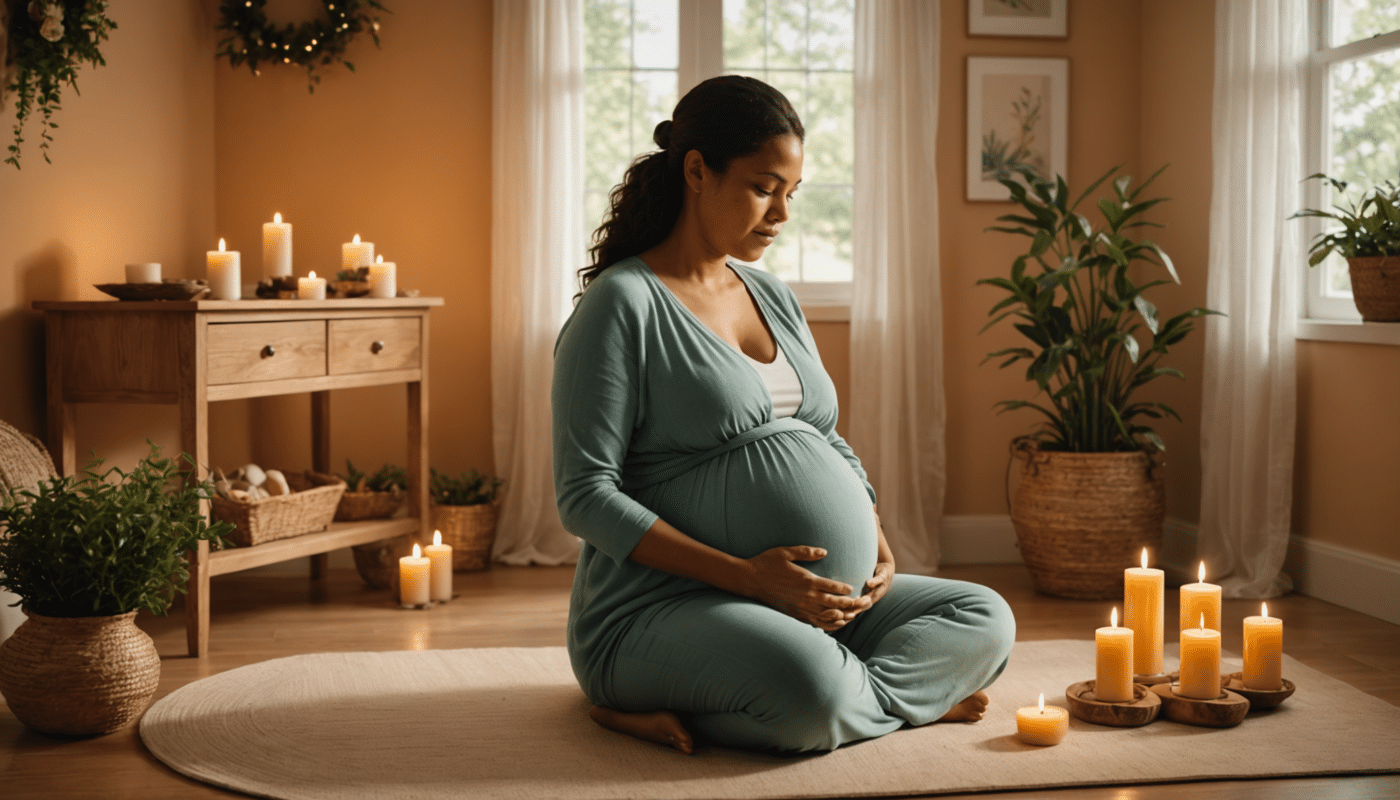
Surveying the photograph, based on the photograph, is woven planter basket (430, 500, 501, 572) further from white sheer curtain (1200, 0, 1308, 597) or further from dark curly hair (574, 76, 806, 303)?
white sheer curtain (1200, 0, 1308, 597)

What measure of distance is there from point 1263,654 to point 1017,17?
244 cm

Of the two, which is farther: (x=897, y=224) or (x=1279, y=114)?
(x=897, y=224)

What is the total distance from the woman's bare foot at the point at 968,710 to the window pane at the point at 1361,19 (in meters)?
2.22

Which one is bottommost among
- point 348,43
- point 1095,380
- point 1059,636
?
point 1059,636

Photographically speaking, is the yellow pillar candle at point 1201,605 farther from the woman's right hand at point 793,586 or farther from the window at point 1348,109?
the window at point 1348,109

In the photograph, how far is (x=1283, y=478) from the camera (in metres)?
3.43

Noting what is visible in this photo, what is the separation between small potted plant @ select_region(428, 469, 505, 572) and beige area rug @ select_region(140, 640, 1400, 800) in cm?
122

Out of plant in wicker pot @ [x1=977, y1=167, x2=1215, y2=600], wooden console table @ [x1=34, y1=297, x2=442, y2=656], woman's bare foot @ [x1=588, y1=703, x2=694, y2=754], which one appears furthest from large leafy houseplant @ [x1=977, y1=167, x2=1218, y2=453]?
wooden console table @ [x1=34, y1=297, x2=442, y2=656]

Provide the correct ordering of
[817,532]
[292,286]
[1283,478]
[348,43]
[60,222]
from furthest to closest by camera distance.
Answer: [348,43] < [1283,478] < [292,286] < [60,222] < [817,532]

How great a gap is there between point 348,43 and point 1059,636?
2743 millimetres

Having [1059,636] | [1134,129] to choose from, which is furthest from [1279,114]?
[1059,636]

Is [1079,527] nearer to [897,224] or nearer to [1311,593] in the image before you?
[1311,593]

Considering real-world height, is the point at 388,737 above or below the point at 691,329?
below

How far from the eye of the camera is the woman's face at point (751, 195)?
2035 mm
